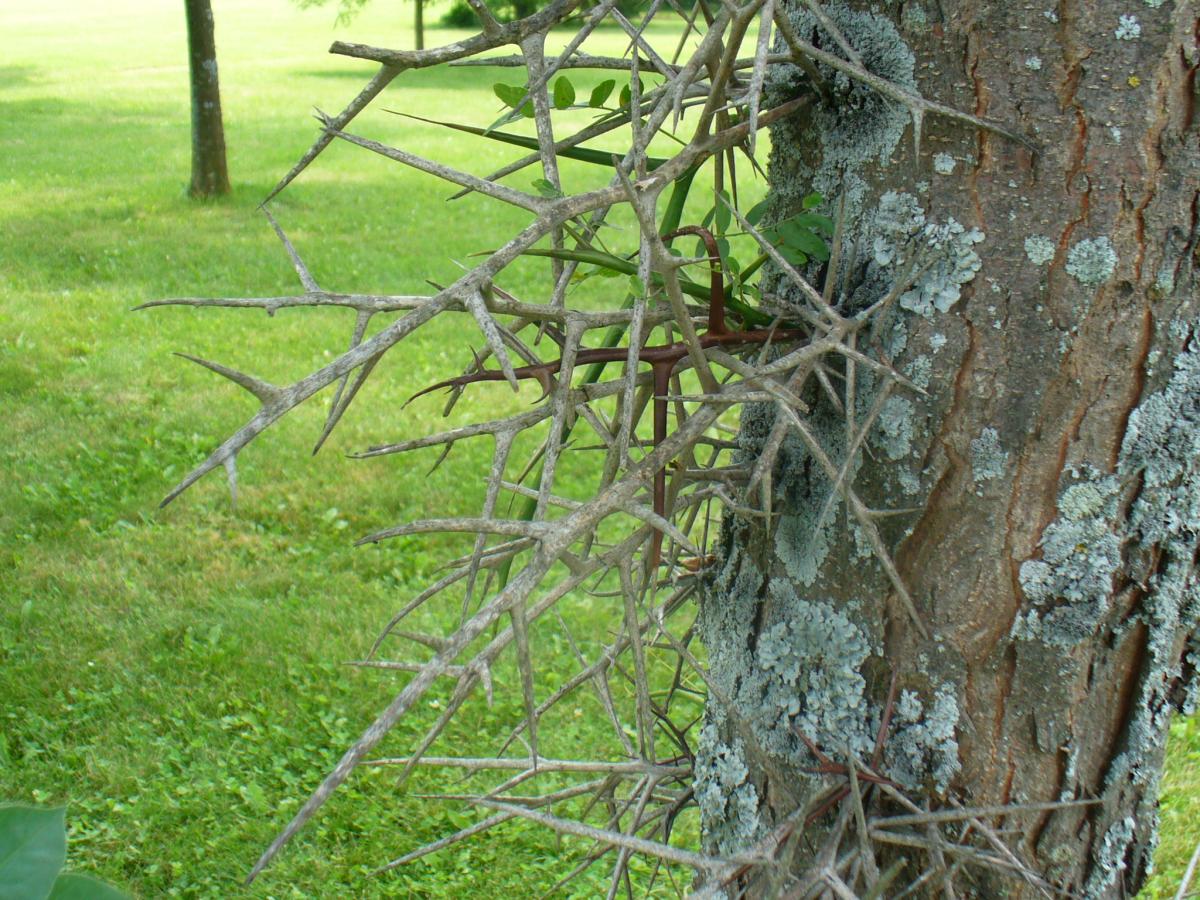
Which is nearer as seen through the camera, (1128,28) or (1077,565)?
(1128,28)

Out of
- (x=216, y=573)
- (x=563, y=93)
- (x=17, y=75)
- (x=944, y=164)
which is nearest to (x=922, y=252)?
(x=944, y=164)

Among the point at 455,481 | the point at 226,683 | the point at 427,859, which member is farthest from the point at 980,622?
the point at 455,481

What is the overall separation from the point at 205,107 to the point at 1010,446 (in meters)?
9.60

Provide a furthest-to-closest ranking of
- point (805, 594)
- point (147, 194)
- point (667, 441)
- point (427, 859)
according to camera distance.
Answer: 1. point (147, 194)
2. point (427, 859)
3. point (805, 594)
4. point (667, 441)

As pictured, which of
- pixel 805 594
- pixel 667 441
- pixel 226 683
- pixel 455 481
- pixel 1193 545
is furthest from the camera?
pixel 455 481

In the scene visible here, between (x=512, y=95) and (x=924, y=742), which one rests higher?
(x=512, y=95)

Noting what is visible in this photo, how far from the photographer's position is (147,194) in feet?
33.6

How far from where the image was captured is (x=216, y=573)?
4.31 m

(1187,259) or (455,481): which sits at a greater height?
(1187,259)

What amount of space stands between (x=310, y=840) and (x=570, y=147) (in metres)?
2.52

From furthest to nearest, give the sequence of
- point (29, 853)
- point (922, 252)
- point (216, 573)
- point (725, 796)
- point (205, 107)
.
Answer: point (205, 107) < point (216, 573) < point (725, 796) < point (922, 252) < point (29, 853)

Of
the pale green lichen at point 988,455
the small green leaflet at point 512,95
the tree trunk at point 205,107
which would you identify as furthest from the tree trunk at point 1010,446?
the tree trunk at point 205,107

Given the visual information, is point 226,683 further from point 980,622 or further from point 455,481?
point 980,622

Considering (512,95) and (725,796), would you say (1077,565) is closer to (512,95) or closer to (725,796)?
(725,796)
